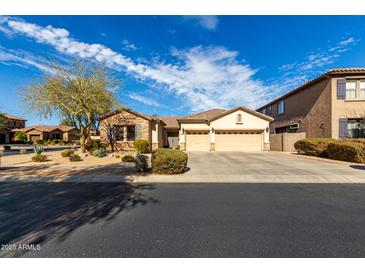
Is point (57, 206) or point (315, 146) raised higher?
point (315, 146)

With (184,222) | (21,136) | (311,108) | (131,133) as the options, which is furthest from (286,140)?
(21,136)

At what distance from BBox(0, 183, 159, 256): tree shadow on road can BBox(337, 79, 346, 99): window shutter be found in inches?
691

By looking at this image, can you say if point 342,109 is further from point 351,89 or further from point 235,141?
point 235,141

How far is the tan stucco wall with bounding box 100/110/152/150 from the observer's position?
57.2ft

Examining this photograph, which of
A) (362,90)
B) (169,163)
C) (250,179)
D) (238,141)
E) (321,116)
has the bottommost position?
(250,179)

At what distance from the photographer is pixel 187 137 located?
764 inches

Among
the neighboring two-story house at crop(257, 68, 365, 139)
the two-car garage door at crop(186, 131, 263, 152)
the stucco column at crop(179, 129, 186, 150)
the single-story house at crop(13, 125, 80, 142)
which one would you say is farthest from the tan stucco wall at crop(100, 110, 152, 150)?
the single-story house at crop(13, 125, 80, 142)

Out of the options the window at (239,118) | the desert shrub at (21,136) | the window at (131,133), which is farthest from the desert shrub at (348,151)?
the desert shrub at (21,136)

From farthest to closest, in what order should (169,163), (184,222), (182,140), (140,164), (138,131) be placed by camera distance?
(182,140) → (138,131) → (140,164) → (169,163) → (184,222)

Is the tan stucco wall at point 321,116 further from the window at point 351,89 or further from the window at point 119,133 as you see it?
the window at point 119,133

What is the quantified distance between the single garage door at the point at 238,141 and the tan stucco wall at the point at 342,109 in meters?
6.37

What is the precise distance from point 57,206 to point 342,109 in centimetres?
2010

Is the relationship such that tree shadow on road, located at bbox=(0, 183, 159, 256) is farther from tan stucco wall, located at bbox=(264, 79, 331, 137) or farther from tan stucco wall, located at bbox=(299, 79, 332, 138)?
tan stucco wall, located at bbox=(264, 79, 331, 137)

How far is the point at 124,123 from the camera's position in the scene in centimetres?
1755
